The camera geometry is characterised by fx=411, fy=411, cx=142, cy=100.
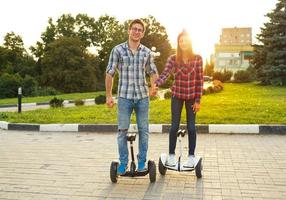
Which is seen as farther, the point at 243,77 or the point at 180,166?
the point at 243,77

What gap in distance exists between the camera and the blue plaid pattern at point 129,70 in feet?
15.9

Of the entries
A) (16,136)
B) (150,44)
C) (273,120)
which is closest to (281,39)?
(273,120)

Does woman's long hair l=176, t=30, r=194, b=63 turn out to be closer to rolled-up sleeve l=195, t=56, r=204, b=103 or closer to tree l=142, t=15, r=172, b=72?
rolled-up sleeve l=195, t=56, r=204, b=103

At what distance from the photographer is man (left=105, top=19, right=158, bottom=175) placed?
15.9ft

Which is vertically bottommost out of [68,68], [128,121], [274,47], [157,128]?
[157,128]

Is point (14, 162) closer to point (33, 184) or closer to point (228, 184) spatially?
point (33, 184)

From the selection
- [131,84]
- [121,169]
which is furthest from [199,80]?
[121,169]

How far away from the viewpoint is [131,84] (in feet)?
15.9

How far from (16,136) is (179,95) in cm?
505

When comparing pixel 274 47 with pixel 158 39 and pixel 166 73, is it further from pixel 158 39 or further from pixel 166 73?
pixel 158 39

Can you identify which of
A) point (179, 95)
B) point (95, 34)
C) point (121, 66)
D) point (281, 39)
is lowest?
point (179, 95)

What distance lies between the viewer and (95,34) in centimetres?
6081

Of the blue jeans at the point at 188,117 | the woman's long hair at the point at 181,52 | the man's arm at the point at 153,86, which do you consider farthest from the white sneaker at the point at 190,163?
the woman's long hair at the point at 181,52

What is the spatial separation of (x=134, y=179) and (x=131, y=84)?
1.17 metres
